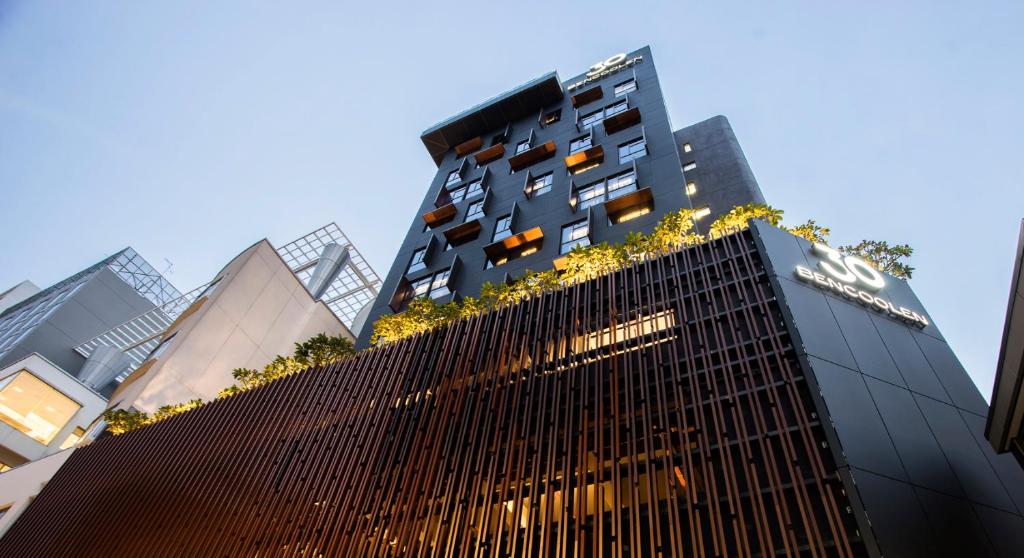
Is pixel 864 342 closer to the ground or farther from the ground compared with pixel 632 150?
closer to the ground

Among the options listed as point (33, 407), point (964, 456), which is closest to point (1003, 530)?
point (964, 456)

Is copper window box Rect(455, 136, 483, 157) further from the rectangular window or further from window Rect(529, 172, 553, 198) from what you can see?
the rectangular window

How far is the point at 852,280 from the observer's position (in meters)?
9.98

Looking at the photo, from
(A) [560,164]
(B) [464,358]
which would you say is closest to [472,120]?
(A) [560,164]

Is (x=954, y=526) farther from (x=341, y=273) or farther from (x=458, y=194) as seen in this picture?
(x=341, y=273)

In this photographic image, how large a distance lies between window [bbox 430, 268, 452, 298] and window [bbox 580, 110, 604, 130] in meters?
9.50

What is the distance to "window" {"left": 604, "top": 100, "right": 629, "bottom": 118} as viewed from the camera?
23.9 meters

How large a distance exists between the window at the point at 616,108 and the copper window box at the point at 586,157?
145 inches

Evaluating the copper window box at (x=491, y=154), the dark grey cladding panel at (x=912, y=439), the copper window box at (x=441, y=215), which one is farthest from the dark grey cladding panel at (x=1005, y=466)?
the copper window box at (x=491, y=154)

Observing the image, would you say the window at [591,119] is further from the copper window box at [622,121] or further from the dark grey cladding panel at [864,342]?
the dark grey cladding panel at [864,342]

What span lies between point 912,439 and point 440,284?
1437cm

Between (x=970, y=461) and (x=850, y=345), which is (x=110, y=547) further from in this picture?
(x=970, y=461)

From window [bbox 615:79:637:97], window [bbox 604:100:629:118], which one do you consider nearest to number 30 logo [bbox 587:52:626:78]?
window [bbox 615:79:637:97]

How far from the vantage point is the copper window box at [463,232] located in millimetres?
20734
